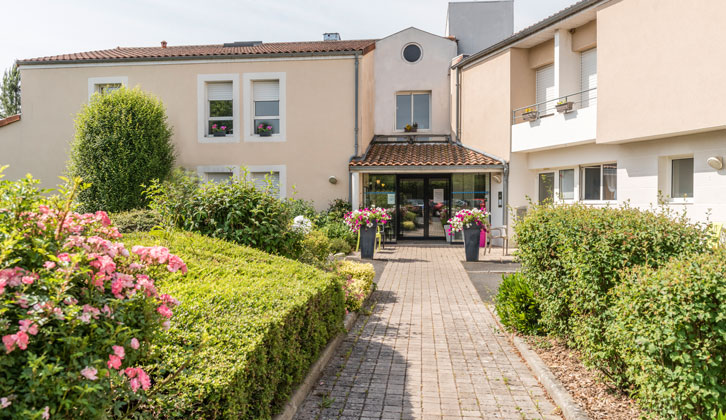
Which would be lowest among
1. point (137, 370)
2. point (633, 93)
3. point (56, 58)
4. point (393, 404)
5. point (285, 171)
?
point (393, 404)

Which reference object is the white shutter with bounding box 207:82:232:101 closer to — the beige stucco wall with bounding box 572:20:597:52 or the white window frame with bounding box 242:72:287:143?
the white window frame with bounding box 242:72:287:143

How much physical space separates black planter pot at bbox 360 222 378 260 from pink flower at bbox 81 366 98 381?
1212cm

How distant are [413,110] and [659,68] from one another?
11.3 meters

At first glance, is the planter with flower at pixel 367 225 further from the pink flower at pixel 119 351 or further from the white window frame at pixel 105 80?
the pink flower at pixel 119 351

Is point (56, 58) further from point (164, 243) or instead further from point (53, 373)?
point (53, 373)

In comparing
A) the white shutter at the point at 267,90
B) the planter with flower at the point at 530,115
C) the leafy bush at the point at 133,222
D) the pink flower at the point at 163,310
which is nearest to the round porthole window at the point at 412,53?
the white shutter at the point at 267,90

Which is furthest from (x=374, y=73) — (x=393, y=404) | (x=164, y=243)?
(x=393, y=404)

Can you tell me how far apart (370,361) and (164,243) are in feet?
8.86

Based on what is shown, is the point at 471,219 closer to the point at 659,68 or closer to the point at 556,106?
the point at 556,106

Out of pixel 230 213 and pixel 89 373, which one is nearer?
pixel 89 373

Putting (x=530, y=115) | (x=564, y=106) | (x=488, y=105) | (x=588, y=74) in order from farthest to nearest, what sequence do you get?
(x=488, y=105) → (x=530, y=115) → (x=588, y=74) → (x=564, y=106)

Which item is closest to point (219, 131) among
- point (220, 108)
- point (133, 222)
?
point (220, 108)

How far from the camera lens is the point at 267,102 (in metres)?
17.3

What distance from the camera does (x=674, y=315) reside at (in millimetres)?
3078
